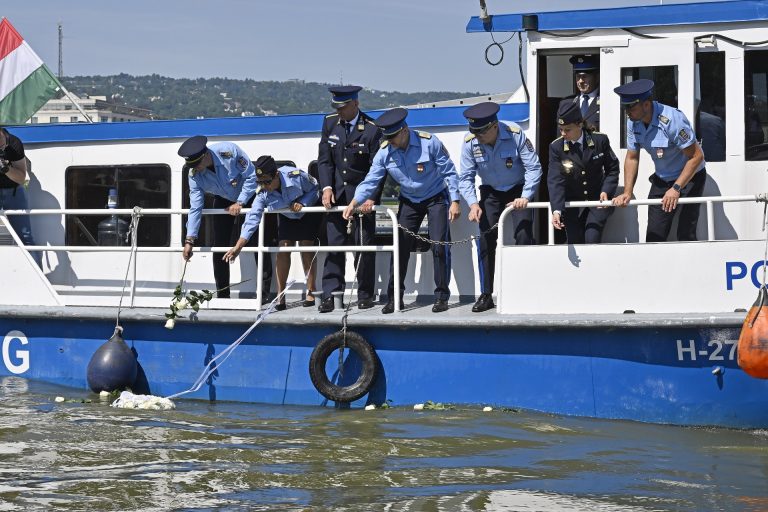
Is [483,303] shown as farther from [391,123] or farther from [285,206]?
[285,206]

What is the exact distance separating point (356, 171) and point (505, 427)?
272 cm

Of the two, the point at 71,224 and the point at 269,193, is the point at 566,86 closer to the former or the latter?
the point at 269,193

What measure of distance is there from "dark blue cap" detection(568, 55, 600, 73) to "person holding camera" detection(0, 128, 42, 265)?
5382 millimetres

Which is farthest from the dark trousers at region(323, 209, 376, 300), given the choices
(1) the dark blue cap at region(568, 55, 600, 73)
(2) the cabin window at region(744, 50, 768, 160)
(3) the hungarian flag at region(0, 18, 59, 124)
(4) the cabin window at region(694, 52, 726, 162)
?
(3) the hungarian flag at region(0, 18, 59, 124)

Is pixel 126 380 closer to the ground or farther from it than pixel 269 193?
closer to the ground

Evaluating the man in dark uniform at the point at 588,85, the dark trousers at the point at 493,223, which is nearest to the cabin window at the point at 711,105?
the man in dark uniform at the point at 588,85

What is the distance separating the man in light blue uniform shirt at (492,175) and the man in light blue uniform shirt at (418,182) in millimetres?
206

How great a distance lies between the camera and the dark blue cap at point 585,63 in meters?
9.39

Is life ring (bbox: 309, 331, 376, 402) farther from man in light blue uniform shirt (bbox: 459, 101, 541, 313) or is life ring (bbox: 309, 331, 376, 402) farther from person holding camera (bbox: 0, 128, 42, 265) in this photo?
person holding camera (bbox: 0, 128, 42, 265)

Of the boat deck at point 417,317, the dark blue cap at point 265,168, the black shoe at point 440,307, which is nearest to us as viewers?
the boat deck at point 417,317

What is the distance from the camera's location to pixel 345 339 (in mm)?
8992

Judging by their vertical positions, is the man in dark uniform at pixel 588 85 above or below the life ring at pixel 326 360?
above

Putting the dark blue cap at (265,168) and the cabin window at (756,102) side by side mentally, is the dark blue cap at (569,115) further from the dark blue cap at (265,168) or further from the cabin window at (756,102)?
the dark blue cap at (265,168)

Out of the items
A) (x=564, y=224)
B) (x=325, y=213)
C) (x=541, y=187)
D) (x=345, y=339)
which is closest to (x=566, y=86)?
(x=541, y=187)
